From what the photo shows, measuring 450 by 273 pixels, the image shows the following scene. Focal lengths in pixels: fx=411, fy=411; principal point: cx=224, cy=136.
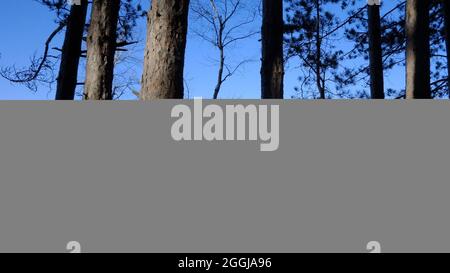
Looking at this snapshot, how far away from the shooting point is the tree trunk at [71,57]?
6.16 m

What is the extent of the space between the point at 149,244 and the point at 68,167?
0.70 m

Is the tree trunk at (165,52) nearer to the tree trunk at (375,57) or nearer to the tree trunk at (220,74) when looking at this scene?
the tree trunk at (375,57)

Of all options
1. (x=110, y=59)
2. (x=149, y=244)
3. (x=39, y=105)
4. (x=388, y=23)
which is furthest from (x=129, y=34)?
(x=149, y=244)

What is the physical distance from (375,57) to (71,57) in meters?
4.95

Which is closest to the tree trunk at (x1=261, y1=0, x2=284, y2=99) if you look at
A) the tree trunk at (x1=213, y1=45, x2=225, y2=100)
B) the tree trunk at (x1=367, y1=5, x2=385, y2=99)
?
the tree trunk at (x1=367, y1=5, x2=385, y2=99)

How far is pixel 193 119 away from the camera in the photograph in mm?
2660

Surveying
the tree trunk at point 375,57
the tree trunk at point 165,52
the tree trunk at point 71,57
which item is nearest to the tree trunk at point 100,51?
the tree trunk at point 165,52

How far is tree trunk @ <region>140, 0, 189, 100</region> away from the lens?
3264 millimetres

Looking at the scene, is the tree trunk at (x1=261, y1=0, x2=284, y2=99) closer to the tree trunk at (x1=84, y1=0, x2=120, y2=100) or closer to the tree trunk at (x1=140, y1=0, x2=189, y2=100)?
the tree trunk at (x1=84, y1=0, x2=120, y2=100)

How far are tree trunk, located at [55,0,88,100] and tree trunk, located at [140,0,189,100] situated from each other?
10.8ft

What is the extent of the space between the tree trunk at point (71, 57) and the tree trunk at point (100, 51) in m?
1.94

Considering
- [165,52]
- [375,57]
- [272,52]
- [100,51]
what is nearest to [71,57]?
[100,51]

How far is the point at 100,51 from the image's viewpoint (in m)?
4.38

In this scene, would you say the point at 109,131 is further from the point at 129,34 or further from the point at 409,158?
the point at 129,34
